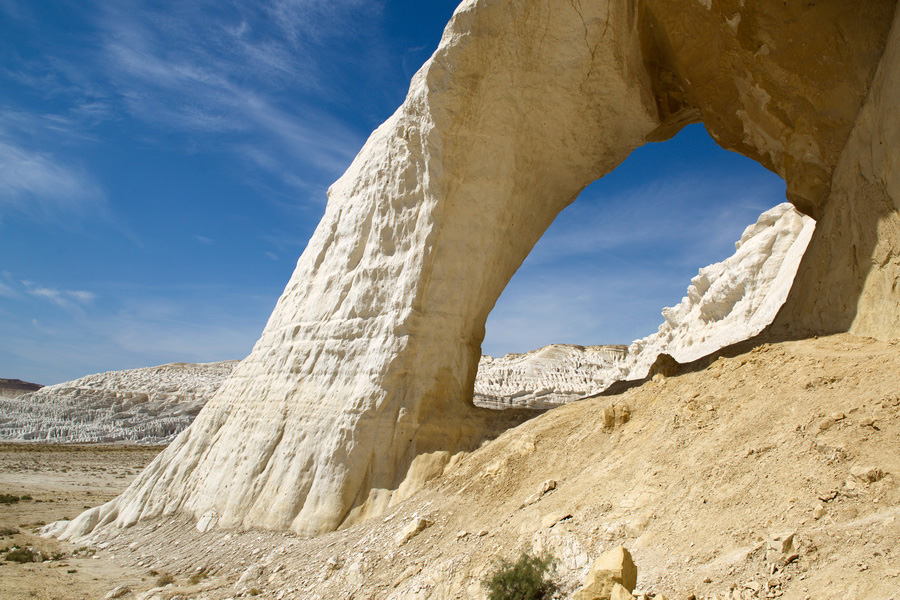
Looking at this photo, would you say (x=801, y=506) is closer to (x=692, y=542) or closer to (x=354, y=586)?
(x=692, y=542)

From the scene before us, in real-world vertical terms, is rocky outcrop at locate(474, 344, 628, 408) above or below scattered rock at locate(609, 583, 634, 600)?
above

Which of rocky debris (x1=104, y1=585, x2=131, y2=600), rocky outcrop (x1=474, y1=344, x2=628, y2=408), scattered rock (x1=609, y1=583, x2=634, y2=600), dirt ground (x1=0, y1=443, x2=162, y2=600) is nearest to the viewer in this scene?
scattered rock (x1=609, y1=583, x2=634, y2=600)

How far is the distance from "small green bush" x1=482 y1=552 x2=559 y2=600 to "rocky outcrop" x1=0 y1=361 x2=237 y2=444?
152 ft

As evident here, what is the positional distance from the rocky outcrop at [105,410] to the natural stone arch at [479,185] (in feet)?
131

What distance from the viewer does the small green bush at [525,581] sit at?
177 inches

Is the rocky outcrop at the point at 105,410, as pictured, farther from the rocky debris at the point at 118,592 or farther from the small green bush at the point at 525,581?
the small green bush at the point at 525,581

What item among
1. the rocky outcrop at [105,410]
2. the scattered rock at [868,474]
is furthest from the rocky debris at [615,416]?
the rocky outcrop at [105,410]

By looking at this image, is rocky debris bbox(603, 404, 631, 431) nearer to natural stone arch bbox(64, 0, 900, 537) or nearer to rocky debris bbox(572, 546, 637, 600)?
natural stone arch bbox(64, 0, 900, 537)

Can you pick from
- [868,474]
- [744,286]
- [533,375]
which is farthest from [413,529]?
[533,375]

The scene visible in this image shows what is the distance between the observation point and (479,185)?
9.72 meters

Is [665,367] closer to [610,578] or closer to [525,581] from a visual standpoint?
[525,581]

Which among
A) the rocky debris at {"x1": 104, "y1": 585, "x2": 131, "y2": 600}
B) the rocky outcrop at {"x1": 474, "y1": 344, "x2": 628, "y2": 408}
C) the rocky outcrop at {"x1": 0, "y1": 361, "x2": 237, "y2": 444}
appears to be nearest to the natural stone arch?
the rocky debris at {"x1": 104, "y1": 585, "x2": 131, "y2": 600}

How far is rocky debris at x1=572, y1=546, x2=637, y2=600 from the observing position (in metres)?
3.78

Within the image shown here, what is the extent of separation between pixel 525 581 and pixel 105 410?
5300cm
